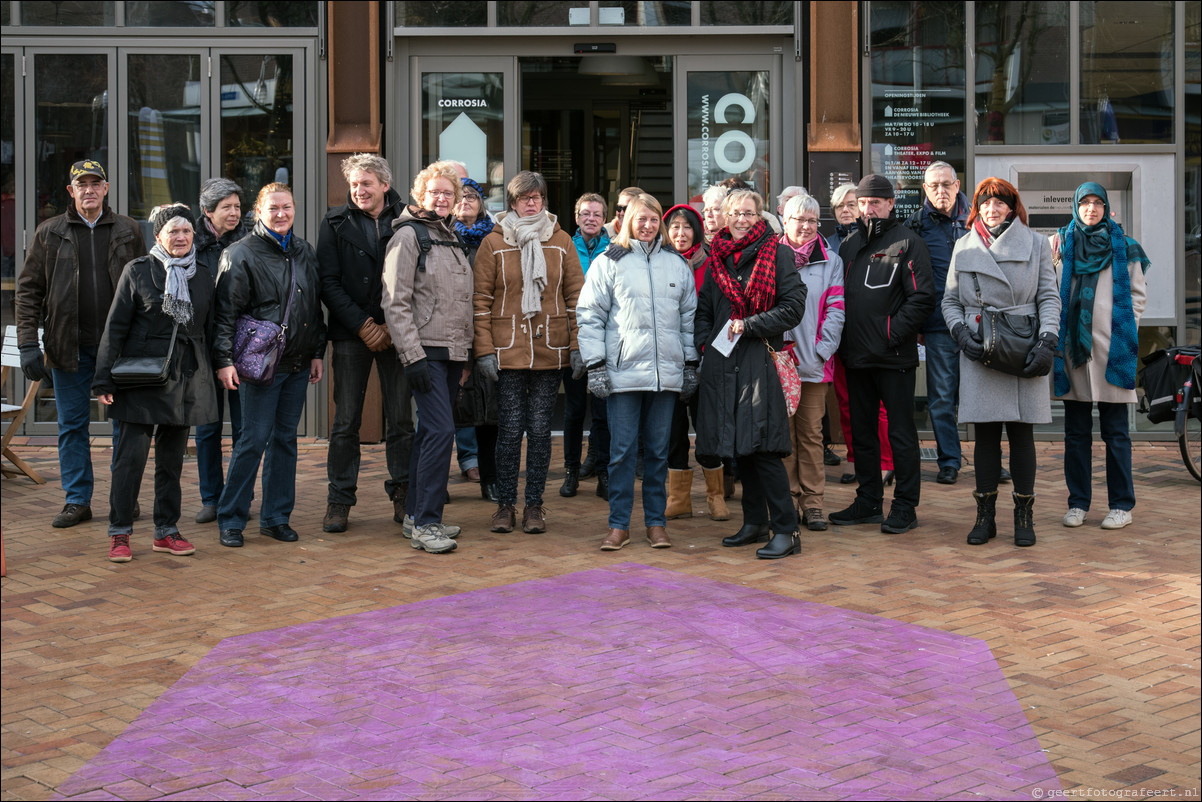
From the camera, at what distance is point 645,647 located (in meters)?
5.92

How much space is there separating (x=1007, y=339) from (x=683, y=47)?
542 centimetres

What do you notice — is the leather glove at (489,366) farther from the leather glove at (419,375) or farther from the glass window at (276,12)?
the glass window at (276,12)

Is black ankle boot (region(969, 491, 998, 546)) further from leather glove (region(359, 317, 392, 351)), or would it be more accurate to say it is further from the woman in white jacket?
leather glove (region(359, 317, 392, 351))

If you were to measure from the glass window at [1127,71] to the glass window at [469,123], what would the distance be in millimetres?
5185

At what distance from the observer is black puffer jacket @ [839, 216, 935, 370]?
26.9 feet

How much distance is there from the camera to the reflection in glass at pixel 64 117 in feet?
39.2

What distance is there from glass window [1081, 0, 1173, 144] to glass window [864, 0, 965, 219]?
113 centimetres

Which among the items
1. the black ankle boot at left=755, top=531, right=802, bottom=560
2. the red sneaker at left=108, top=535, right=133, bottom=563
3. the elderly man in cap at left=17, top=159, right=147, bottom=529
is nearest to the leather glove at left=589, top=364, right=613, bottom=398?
the black ankle boot at left=755, top=531, right=802, bottom=560

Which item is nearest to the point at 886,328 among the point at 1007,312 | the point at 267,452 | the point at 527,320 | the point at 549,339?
the point at 1007,312

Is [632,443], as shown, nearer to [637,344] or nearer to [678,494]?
[637,344]

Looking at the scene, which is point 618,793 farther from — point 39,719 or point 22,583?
point 22,583

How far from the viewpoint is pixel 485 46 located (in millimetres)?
12117

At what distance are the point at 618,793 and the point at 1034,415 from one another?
4.44 meters

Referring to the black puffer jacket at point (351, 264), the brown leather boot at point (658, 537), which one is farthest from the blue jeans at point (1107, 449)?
the black puffer jacket at point (351, 264)
